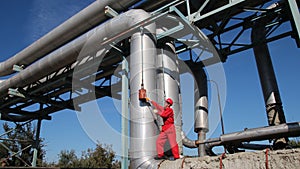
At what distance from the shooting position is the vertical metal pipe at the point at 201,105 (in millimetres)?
6496

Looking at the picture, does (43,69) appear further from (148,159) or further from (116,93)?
(148,159)

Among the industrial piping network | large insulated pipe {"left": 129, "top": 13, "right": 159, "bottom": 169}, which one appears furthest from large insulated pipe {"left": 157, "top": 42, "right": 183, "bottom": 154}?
large insulated pipe {"left": 129, "top": 13, "right": 159, "bottom": 169}

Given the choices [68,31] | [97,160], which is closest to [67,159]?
[97,160]

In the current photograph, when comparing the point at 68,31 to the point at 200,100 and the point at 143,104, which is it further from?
the point at 200,100

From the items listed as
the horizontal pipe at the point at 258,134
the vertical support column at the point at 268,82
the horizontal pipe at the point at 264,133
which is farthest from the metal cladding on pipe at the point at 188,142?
the vertical support column at the point at 268,82

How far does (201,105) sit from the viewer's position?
22.6ft

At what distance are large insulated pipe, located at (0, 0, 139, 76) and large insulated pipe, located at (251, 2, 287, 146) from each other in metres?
3.39

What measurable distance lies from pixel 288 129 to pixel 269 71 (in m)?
1.75

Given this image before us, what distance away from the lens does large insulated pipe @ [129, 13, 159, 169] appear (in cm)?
488

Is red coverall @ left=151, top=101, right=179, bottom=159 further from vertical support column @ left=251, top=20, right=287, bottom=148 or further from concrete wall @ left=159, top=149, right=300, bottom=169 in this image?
vertical support column @ left=251, top=20, right=287, bottom=148

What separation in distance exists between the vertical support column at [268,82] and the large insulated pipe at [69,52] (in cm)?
307

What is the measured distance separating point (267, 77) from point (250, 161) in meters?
3.06

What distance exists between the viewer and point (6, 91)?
10.5 metres

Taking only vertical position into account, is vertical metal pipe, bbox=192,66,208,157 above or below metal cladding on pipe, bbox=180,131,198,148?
above
